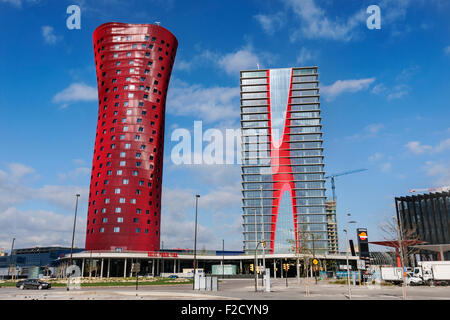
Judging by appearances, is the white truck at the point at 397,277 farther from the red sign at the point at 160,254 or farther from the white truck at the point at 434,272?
the red sign at the point at 160,254

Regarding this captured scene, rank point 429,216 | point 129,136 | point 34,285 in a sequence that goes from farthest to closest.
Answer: point 429,216 → point 129,136 → point 34,285

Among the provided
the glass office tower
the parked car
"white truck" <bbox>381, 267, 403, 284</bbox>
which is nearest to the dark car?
"white truck" <bbox>381, 267, 403, 284</bbox>

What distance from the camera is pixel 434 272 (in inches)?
2057

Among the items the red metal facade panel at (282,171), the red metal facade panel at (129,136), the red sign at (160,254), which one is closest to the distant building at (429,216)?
the red metal facade panel at (282,171)

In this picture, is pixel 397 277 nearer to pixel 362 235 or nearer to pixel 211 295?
pixel 362 235

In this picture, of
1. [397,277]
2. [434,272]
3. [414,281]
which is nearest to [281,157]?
[397,277]

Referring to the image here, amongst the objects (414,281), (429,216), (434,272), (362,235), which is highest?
(429,216)

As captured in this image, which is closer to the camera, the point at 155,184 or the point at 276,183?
the point at 155,184

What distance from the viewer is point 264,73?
553ft

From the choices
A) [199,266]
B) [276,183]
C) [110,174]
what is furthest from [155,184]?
[276,183]

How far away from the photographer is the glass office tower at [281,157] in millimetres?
150375

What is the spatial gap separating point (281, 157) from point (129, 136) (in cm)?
7889

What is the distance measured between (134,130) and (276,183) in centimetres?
7624
